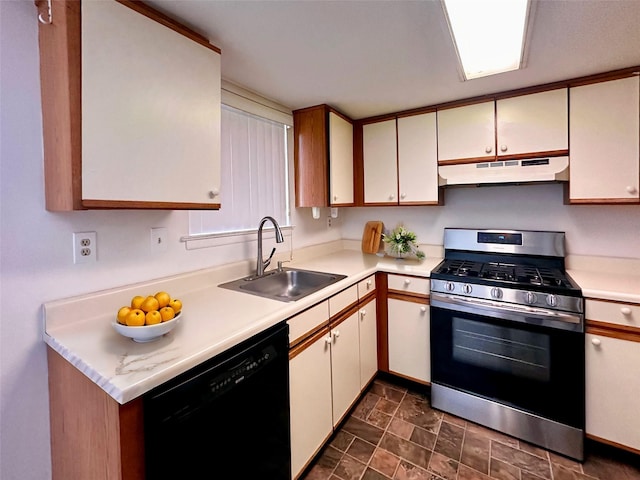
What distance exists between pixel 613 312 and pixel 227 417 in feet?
6.16

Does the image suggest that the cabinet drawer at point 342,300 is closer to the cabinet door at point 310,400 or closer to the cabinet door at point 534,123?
the cabinet door at point 310,400

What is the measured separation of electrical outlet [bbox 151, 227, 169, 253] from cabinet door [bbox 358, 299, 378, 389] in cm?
122

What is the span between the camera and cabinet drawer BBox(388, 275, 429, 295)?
6.77 ft

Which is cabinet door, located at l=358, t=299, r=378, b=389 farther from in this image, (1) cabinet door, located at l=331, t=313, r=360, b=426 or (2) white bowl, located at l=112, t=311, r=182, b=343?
(2) white bowl, located at l=112, t=311, r=182, b=343

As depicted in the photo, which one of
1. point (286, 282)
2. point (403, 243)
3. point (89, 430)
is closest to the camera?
point (89, 430)

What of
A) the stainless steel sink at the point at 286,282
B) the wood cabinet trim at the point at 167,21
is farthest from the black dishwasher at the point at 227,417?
the wood cabinet trim at the point at 167,21

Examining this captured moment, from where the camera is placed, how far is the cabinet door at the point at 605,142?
1677 mm

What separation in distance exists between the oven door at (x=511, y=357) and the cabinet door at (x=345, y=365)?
1.73ft

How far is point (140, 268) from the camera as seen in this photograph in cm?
141

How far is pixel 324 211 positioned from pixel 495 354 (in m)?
1.69

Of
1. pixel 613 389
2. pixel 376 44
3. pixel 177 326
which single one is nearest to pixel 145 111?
Result: pixel 177 326

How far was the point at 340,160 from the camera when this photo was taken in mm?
2418

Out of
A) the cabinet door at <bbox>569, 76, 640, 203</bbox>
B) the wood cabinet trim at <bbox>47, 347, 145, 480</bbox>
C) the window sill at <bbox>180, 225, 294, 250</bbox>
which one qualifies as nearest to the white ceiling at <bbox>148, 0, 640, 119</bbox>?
the cabinet door at <bbox>569, 76, 640, 203</bbox>

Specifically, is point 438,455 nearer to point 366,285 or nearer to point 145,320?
point 366,285
